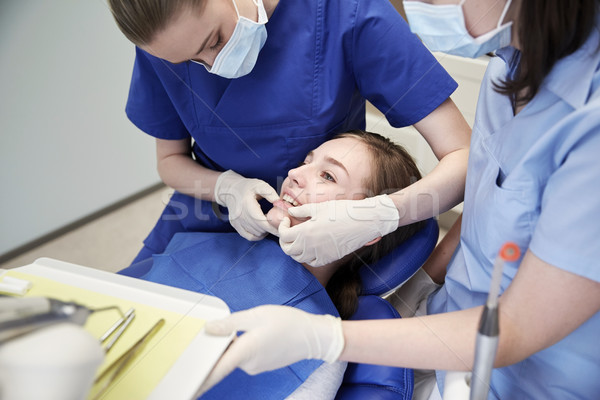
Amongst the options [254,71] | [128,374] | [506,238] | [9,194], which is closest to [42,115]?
[9,194]

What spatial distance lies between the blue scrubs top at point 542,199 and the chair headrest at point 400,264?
0.19m

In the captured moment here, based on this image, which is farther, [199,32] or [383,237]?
[383,237]

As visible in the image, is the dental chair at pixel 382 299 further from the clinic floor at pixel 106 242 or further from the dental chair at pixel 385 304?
the clinic floor at pixel 106 242

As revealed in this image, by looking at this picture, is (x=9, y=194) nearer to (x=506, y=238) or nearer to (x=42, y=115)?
(x=42, y=115)

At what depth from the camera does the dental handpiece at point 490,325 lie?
605 millimetres

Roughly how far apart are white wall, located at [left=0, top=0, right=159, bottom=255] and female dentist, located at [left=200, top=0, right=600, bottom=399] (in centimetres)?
188

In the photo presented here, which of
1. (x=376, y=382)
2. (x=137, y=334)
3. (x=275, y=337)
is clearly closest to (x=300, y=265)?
(x=376, y=382)

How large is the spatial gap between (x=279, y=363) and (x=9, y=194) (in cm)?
202

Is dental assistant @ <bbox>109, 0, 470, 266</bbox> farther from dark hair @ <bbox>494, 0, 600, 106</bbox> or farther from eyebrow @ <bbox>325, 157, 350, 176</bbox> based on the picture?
dark hair @ <bbox>494, 0, 600, 106</bbox>

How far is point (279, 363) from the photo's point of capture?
0.91 meters

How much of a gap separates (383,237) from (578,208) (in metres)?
0.70

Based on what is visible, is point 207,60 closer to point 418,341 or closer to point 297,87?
point 297,87

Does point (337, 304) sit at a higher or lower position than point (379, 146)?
lower

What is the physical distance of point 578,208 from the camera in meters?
0.72
